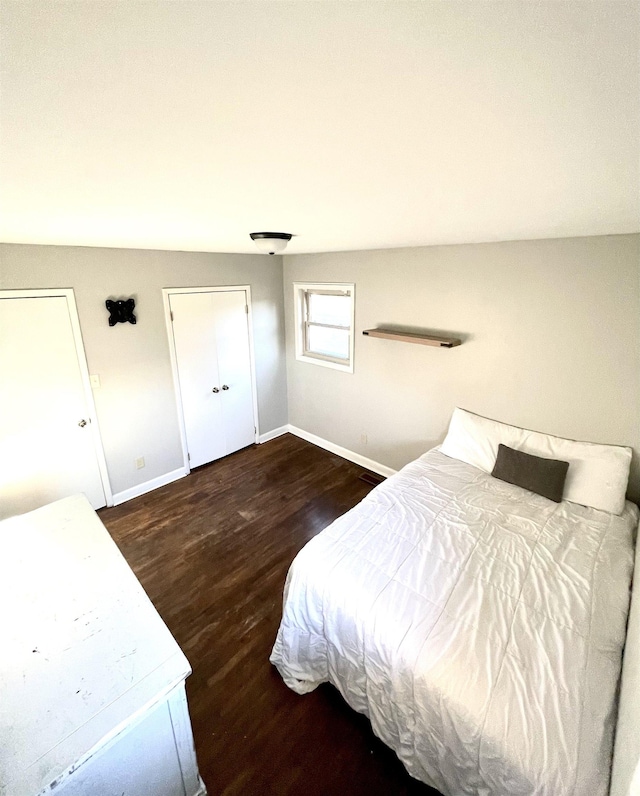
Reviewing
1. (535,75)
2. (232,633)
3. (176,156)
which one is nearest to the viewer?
(535,75)

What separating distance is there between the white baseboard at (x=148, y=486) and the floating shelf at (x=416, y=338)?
2.45 meters

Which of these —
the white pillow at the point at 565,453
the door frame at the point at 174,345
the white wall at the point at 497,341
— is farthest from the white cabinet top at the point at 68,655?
the white wall at the point at 497,341

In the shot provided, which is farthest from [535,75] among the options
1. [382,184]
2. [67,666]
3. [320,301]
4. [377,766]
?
[320,301]

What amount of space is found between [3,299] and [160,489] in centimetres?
205

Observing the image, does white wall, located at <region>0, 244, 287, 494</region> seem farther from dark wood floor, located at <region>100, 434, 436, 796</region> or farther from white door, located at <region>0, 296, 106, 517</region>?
dark wood floor, located at <region>100, 434, 436, 796</region>

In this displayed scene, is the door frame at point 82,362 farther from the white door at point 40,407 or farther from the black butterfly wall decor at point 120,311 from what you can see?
the black butterfly wall decor at point 120,311

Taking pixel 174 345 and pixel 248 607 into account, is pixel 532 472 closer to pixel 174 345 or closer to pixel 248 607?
pixel 248 607

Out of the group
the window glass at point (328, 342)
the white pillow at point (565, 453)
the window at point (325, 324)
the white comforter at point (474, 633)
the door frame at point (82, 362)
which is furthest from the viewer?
the window glass at point (328, 342)

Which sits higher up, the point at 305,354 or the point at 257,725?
the point at 305,354

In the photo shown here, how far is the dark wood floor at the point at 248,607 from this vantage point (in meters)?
1.53

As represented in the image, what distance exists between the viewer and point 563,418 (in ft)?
8.16

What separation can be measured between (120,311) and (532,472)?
3.46m

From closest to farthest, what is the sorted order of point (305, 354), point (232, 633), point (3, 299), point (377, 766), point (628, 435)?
point (377, 766) → point (232, 633) → point (628, 435) → point (3, 299) → point (305, 354)

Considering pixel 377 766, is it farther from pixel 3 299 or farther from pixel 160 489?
pixel 3 299
